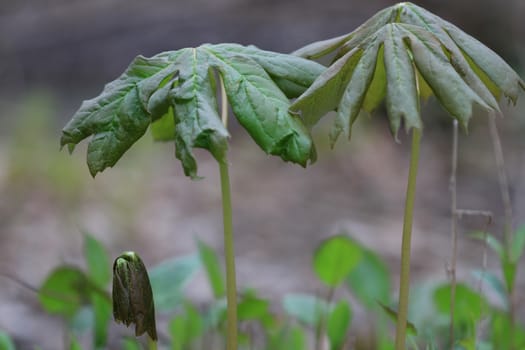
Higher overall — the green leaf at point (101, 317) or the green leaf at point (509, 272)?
the green leaf at point (509, 272)

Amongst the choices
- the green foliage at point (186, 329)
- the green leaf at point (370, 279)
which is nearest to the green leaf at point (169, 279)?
the green foliage at point (186, 329)

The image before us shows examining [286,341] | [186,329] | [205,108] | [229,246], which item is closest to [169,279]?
[186,329]

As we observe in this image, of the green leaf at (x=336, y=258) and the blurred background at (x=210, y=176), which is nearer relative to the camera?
the green leaf at (x=336, y=258)

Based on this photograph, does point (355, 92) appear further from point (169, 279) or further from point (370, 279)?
point (370, 279)

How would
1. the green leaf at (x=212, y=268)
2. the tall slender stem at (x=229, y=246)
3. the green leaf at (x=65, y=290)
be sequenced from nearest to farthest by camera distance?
the tall slender stem at (x=229, y=246)
the green leaf at (x=65, y=290)
the green leaf at (x=212, y=268)

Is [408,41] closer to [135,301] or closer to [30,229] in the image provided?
[135,301]

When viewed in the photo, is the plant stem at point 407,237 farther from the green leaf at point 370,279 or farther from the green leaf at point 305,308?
the green leaf at point 370,279

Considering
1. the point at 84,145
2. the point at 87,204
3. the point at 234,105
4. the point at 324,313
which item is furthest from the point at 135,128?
the point at 84,145

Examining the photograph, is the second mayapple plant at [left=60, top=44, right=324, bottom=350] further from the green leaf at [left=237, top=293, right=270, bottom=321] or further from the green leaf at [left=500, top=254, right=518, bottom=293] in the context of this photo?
the green leaf at [left=500, top=254, right=518, bottom=293]

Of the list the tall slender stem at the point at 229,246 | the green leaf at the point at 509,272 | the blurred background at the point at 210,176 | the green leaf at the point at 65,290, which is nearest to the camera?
the tall slender stem at the point at 229,246
